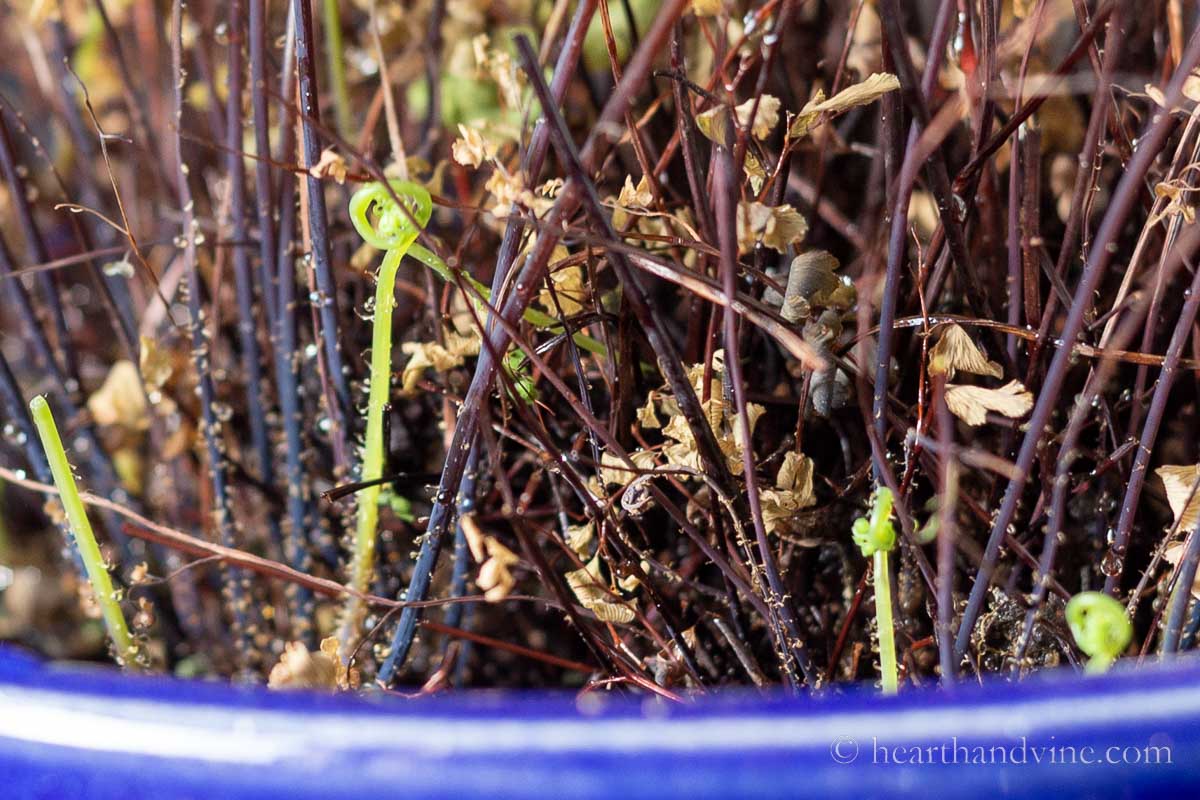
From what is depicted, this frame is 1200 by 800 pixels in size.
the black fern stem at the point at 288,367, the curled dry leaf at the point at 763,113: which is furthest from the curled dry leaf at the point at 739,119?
the black fern stem at the point at 288,367

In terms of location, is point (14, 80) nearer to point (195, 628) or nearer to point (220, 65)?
point (220, 65)

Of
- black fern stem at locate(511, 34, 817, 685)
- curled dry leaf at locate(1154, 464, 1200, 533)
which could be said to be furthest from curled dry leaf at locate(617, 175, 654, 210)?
curled dry leaf at locate(1154, 464, 1200, 533)

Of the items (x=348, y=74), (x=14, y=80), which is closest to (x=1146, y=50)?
(x=348, y=74)

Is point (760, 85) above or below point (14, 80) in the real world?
below

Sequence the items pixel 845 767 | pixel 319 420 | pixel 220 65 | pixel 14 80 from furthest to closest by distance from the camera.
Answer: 1. pixel 14 80
2. pixel 220 65
3. pixel 319 420
4. pixel 845 767

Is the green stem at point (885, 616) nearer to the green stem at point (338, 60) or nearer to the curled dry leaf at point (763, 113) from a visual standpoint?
the curled dry leaf at point (763, 113)

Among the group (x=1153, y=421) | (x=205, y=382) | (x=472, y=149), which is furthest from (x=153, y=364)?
(x=1153, y=421)

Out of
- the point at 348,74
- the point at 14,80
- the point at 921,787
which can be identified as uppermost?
the point at 14,80

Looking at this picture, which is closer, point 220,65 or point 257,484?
point 257,484
